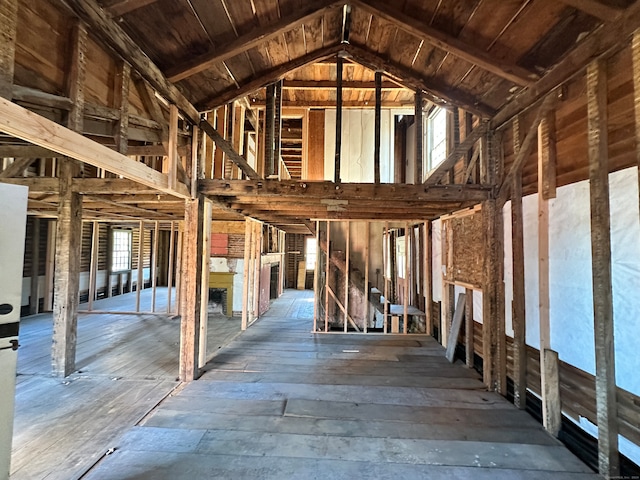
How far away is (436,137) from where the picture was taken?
5633mm

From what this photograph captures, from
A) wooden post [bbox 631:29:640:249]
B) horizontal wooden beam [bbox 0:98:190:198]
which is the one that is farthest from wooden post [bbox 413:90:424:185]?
horizontal wooden beam [bbox 0:98:190:198]

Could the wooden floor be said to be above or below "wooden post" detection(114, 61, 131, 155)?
below

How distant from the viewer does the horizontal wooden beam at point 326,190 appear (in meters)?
3.45

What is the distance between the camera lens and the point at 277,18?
8.91ft

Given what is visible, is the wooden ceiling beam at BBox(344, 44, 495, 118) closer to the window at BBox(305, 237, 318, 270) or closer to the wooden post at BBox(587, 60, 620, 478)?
the wooden post at BBox(587, 60, 620, 478)

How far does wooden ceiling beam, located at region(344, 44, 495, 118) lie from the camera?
334cm

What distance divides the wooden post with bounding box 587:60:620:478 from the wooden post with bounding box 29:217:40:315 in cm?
951

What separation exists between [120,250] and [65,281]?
714 centimetres

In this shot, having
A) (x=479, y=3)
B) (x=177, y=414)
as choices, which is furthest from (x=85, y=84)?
(x=479, y=3)

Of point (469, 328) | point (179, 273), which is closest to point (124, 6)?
point (469, 328)

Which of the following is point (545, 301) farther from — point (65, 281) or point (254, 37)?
point (65, 281)

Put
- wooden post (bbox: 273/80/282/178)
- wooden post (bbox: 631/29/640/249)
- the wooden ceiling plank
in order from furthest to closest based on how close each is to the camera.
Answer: wooden post (bbox: 273/80/282/178) → the wooden ceiling plank → wooden post (bbox: 631/29/640/249)

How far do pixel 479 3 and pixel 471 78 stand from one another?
0.89 m

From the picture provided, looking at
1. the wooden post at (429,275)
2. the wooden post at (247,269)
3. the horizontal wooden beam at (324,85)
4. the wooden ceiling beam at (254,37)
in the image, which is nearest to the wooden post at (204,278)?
the wooden ceiling beam at (254,37)
